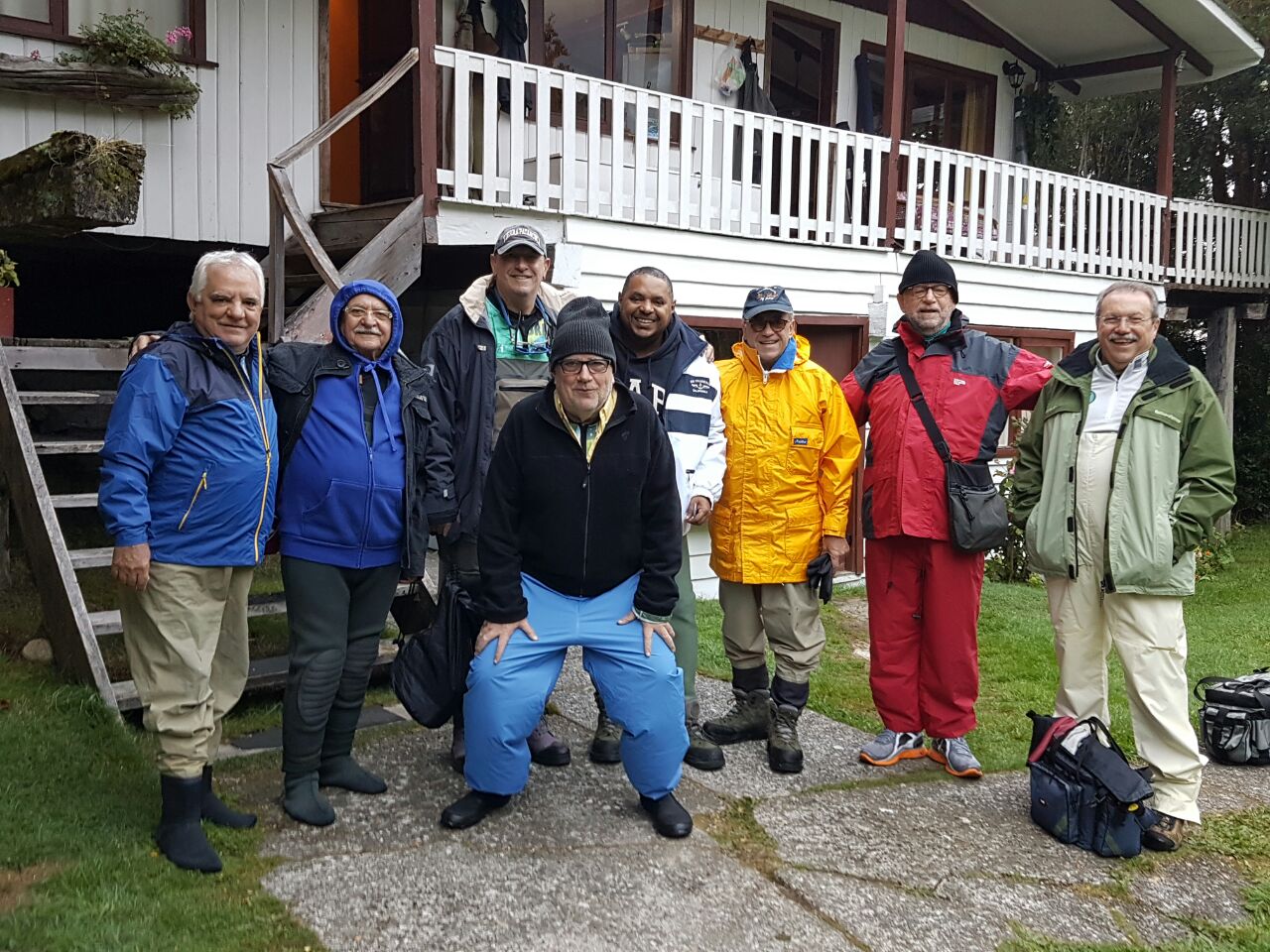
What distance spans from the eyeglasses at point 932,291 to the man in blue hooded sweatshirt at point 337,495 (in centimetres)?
198

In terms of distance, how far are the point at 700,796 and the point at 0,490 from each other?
13.2ft

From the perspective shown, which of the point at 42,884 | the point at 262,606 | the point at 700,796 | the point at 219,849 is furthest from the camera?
the point at 262,606

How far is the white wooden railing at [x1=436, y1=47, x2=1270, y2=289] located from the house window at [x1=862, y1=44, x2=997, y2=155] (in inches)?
36.2

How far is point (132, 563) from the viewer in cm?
332

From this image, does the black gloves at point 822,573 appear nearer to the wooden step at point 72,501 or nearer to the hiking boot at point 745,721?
the hiking boot at point 745,721

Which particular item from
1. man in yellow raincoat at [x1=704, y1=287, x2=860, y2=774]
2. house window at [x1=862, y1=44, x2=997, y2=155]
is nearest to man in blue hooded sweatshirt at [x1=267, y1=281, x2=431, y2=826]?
man in yellow raincoat at [x1=704, y1=287, x2=860, y2=774]

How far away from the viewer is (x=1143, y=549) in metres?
3.92

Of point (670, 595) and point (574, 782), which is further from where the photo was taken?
point (574, 782)

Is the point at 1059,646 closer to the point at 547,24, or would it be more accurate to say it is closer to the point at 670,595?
the point at 670,595

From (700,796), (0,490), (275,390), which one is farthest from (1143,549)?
(0,490)

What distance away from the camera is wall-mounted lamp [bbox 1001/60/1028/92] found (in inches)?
527

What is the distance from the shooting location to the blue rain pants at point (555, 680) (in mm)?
3758

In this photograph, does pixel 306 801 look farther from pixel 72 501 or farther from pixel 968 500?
pixel 968 500

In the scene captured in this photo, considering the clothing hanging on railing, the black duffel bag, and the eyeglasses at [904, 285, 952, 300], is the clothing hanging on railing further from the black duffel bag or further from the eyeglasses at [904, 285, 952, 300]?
the black duffel bag
